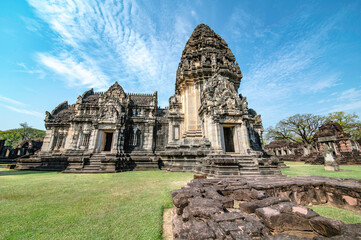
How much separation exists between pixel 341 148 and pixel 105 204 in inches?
1248

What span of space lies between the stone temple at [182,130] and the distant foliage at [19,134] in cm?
4054

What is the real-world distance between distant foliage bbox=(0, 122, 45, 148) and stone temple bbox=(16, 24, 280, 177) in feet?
133

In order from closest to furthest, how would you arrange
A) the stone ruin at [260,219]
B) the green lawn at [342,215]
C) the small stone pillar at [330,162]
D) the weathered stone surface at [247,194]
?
the stone ruin at [260,219] < the green lawn at [342,215] < the weathered stone surface at [247,194] < the small stone pillar at [330,162]

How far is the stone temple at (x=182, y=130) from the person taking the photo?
374 inches

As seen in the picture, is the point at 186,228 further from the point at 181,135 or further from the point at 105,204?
the point at 181,135

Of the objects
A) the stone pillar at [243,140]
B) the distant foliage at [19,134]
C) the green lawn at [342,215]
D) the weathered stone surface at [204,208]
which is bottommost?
the green lawn at [342,215]

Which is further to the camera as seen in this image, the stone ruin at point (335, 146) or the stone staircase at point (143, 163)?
the stone ruin at point (335, 146)

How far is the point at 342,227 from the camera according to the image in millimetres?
1943

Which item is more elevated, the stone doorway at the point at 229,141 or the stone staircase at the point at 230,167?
the stone doorway at the point at 229,141

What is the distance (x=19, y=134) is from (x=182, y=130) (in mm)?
58967

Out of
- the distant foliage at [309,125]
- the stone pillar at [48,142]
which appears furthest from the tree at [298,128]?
the stone pillar at [48,142]

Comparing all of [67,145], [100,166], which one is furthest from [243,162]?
[67,145]

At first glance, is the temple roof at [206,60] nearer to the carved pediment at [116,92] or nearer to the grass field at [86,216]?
the carved pediment at [116,92]

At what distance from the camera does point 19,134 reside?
4453cm
